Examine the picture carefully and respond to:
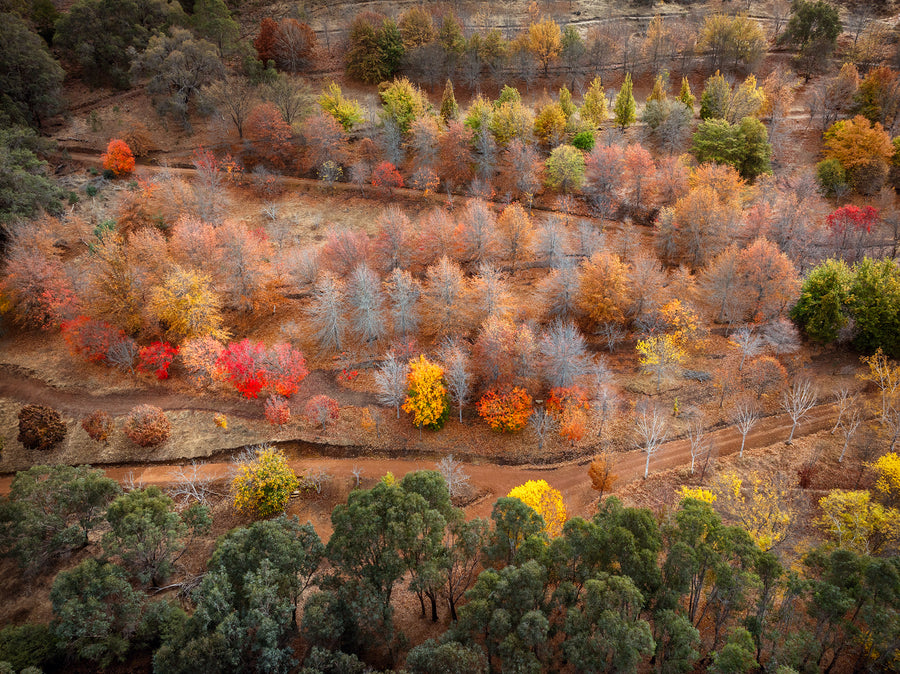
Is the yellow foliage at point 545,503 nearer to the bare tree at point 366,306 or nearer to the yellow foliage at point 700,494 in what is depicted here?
the yellow foliage at point 700,494

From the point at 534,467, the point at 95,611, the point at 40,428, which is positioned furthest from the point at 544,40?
the point at 95,611

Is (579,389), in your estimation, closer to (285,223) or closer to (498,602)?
(498,602)

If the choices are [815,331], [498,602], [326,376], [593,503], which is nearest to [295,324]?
[326,376]

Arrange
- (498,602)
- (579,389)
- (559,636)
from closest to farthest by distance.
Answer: (498,602) < (559,636) < (579,389)

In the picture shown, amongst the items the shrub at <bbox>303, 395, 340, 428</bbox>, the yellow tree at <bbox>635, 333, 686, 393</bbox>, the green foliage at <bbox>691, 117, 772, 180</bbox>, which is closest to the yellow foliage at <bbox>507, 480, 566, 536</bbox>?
the yellow tree at <bbox>635, 333, 686, 393</bbox>

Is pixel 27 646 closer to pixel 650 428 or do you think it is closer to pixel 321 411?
pixel 321 411

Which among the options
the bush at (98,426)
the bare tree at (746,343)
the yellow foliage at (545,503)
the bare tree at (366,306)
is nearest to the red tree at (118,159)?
the bare tree at (366,306)
